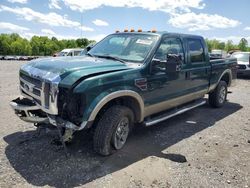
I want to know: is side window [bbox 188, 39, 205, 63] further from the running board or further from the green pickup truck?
the running board

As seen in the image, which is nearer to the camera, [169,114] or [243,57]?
[169,114]

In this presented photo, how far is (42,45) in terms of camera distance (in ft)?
302

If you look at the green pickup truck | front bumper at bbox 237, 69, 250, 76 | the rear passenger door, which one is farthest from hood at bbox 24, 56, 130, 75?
front bumper at bbox 237, 69, 250, 76

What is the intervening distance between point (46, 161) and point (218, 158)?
2658 millimetres

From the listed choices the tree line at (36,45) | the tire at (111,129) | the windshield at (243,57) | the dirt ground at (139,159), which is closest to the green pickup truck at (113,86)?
the tire at (111,129)

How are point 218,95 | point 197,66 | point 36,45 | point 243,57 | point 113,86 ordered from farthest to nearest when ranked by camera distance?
point 36,45 → point 243,57 → point 218,95 → point 197,66 → point 113,86

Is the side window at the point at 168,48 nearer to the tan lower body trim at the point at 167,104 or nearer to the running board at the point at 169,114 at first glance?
the tan lower body trim at the point at 167,104

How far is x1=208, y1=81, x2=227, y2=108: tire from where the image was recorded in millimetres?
7867

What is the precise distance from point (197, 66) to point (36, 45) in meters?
91.5

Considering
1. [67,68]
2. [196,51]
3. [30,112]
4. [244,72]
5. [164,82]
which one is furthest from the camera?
[244,72]

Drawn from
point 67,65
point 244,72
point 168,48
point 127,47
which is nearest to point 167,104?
point 168,48

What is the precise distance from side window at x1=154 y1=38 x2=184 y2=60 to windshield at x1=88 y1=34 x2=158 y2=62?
0.18m

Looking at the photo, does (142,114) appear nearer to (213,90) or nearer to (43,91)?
(43,91)

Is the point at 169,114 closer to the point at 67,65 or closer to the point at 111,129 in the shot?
the point at 111,129
